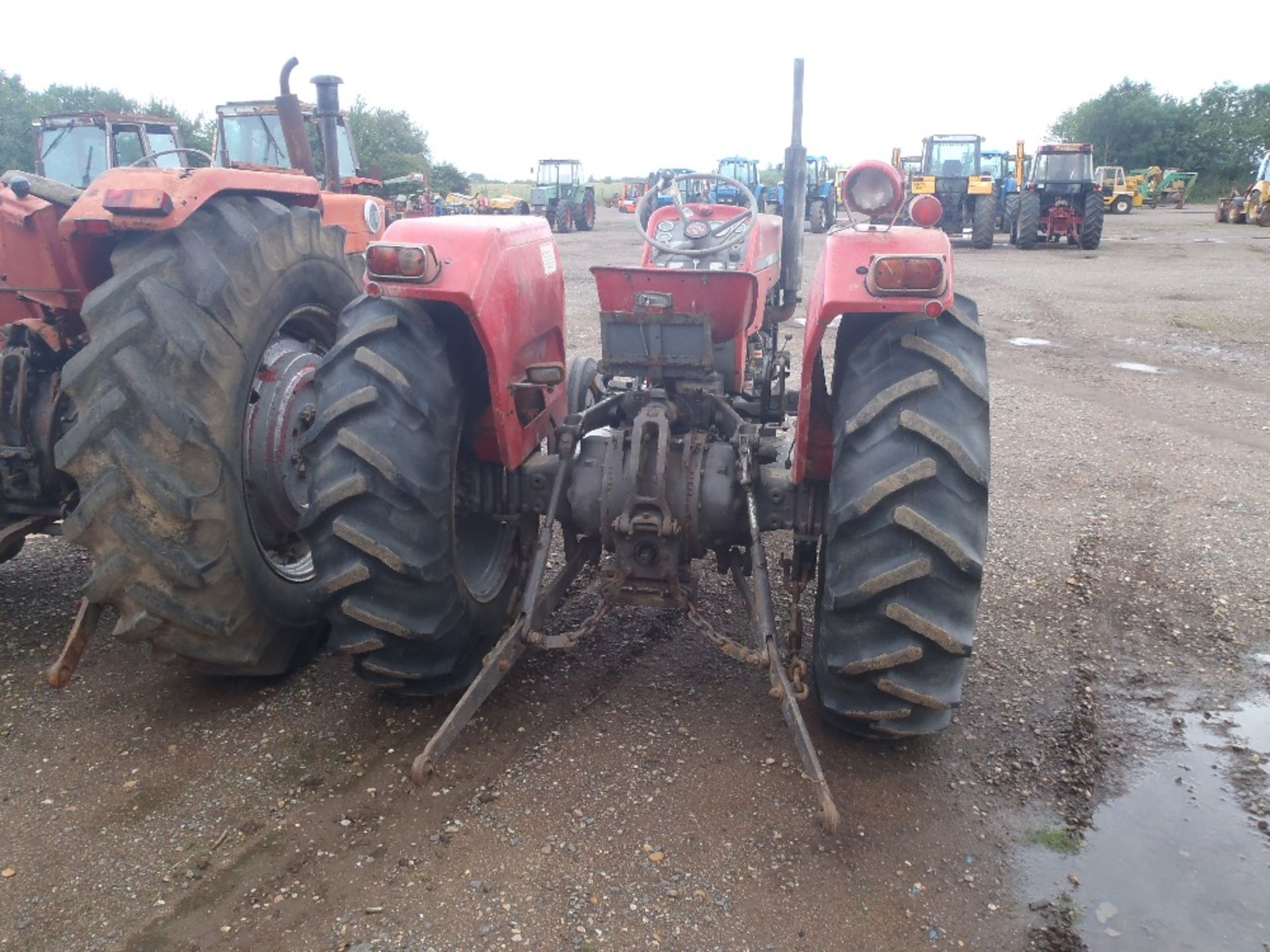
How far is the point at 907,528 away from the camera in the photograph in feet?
8.48

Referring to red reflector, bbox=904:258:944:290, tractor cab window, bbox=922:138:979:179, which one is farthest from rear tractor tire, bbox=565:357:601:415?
tractor cab window, bbox=922:138:979:179

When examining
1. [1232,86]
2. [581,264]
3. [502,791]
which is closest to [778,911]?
[502,791]

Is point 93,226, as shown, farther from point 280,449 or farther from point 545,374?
point 545,374

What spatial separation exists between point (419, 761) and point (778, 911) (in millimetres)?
991

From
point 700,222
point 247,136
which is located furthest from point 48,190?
point 247,136

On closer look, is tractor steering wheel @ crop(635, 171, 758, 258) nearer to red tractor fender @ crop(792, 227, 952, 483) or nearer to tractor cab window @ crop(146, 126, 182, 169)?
red tractor fender @ crop(792, 227, 952, 483)

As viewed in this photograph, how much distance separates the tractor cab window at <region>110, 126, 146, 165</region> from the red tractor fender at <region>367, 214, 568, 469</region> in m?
7.72

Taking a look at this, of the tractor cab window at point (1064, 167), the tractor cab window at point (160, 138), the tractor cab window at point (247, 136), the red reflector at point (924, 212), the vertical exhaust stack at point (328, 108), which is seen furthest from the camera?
the tractor cab window at point (1064, 167)

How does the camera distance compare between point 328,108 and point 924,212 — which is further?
point 328,108

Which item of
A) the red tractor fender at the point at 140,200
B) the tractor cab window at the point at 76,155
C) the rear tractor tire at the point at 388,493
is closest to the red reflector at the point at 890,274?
the rear tractor tire at the point at 388,493

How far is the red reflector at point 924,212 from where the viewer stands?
3.36 meters

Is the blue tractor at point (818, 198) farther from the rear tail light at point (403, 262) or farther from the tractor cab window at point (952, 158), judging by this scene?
the rear tail light at point (403, 262)

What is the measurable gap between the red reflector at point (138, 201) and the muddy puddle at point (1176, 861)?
124 inches

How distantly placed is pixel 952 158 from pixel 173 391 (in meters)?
22.7
